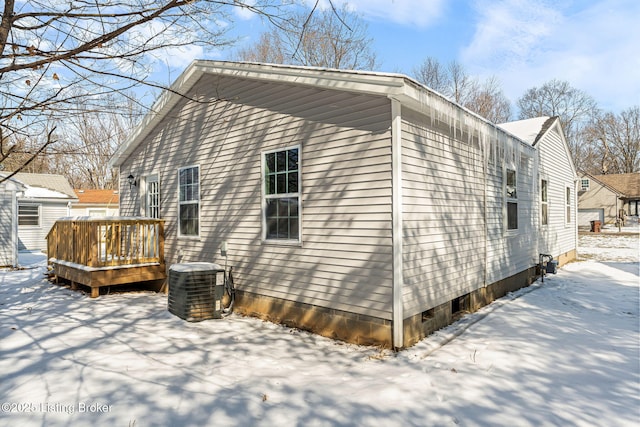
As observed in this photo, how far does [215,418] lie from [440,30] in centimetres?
686

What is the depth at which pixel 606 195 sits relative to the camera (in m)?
30.4

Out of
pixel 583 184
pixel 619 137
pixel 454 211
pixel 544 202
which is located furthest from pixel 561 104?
pixel 454 211

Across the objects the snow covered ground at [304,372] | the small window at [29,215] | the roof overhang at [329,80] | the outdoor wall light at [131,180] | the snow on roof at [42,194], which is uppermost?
the roof overhang at [329,80]

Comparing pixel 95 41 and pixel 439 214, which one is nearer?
pixel 95 41

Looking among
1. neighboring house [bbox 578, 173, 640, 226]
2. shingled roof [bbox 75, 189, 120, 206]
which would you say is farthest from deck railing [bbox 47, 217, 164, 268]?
neighboring house [bbox 578, 173, 640, 226]

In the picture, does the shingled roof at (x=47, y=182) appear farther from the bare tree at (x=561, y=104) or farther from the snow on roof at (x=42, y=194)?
the bare tree at (x=561, y=104)

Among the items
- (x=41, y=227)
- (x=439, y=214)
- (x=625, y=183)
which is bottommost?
(x=41, y=227)

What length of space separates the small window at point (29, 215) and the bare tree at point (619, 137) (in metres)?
45.1

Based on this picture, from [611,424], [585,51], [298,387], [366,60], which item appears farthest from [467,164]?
[366,60]

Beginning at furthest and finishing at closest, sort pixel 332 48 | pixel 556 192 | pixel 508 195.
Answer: pixel 332 48, pixel 556 192, pixel 508 195

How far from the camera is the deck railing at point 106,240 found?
6.96 meters

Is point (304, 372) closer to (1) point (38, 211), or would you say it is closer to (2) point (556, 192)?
(2) point (556, 192)

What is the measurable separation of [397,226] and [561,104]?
38.3m

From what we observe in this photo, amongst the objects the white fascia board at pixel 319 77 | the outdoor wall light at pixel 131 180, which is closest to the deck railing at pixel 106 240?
the outdoor wall light at pixel 131 180
